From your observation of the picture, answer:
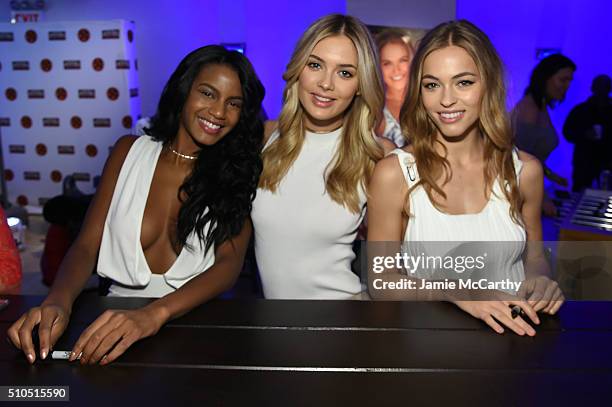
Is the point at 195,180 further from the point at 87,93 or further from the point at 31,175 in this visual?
the point at 31,175

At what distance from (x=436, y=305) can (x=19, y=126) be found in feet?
24.8

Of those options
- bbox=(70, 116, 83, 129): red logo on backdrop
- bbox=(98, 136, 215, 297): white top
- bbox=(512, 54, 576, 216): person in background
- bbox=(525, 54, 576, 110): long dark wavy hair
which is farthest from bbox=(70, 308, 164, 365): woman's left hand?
bbox=(70, 116, 83, 129): red logo on backdrop

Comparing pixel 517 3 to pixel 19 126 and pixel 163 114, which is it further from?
pixel 163 114

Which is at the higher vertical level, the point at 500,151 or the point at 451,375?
the point at 500,151

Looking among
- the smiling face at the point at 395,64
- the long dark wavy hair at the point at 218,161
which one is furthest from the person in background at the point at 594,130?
the long dark wavy hair at the point at 218,161

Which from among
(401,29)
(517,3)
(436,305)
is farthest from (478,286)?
(517,3)

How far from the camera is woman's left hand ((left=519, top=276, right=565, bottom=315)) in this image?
5.23 feet

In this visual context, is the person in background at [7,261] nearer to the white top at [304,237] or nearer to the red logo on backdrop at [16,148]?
the white top at [304,237]

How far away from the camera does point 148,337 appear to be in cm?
144

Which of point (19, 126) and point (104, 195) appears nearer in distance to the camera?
point (104, 195)

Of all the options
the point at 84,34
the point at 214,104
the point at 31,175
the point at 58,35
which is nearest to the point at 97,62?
the point at 84,34

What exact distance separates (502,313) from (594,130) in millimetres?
6270

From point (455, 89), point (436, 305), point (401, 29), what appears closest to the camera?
point (436, 305)

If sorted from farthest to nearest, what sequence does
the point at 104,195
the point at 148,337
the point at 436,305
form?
1. the point at 104,195
2. the point at 436,305
3. the point at 148,337
